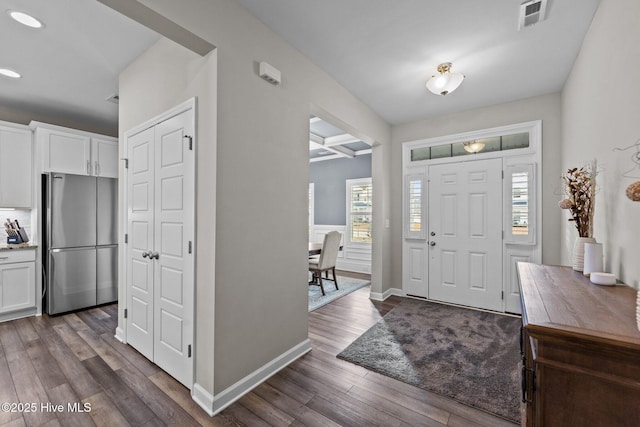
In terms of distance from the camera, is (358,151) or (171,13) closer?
(171,13)

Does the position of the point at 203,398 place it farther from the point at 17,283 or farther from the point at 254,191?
the point at 17,283

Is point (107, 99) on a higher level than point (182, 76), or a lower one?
higher

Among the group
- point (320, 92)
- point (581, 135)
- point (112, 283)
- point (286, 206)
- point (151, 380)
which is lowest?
point (151, 380)

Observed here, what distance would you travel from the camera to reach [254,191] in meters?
2.06

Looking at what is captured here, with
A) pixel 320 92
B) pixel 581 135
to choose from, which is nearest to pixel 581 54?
pixel 581 135

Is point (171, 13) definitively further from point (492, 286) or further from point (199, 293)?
point (492, 286)

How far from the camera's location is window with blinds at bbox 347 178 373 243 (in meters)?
6.26

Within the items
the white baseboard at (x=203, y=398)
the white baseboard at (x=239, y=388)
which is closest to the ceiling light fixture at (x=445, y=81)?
the white baseboard at (x=239, y=388)

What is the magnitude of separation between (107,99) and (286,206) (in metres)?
2.97

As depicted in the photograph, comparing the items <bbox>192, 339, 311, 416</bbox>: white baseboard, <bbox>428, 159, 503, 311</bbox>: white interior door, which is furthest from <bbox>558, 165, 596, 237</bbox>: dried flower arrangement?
<bbox>192, 339, 311, 416</bbox>: white baseboard

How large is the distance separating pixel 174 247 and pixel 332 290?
3090 millimetres

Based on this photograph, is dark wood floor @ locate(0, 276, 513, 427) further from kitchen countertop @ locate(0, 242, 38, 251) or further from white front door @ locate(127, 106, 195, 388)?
kitchen countertop @ locate(0, 242, 38, 251)

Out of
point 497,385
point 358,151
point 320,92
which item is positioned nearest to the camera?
point 497,385

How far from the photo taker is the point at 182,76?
2104mm
